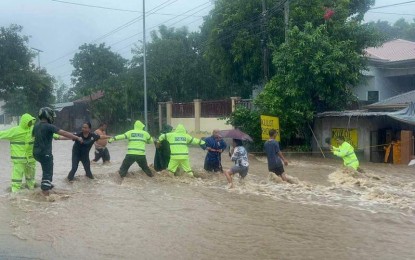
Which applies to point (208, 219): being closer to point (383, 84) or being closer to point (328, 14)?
point (328, 14)

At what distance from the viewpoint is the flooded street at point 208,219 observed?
7.46 meters

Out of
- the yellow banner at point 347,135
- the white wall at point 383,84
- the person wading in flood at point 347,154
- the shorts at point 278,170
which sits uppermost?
the white wall at point 383,84

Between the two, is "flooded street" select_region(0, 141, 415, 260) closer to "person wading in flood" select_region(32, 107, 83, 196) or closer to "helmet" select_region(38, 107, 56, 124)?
"person wading in flood" select_region(32, 107, 83, 196)

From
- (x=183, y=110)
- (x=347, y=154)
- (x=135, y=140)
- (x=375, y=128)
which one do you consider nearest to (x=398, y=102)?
(x=375, y=128)

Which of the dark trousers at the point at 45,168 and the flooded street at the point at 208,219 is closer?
the flooded street at the point at 208,219

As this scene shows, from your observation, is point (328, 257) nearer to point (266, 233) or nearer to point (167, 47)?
point (266, 233)

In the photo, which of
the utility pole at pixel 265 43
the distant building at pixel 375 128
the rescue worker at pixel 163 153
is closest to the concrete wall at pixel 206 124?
the utility pole at pixel 265 43

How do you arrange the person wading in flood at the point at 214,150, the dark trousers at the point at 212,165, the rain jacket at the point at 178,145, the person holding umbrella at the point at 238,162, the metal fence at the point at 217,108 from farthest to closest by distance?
1. the metal fence at the point at 217,108
2. the dark trousers at the point at 212,165
3. the person wading in flood at the point at 214,150
4. the rain jacket at the point at 178,145
5. the person holding umbrella at the point at 238,162

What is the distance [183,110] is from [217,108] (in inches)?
178

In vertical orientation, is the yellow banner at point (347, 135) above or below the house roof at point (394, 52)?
below

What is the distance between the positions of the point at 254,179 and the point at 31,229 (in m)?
7.73

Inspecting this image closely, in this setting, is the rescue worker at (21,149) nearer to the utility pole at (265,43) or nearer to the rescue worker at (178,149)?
the rescue worker at (178,149)

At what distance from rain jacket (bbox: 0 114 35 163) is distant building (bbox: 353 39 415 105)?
2043 centimetres

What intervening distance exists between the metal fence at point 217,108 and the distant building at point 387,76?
699 centimetres
